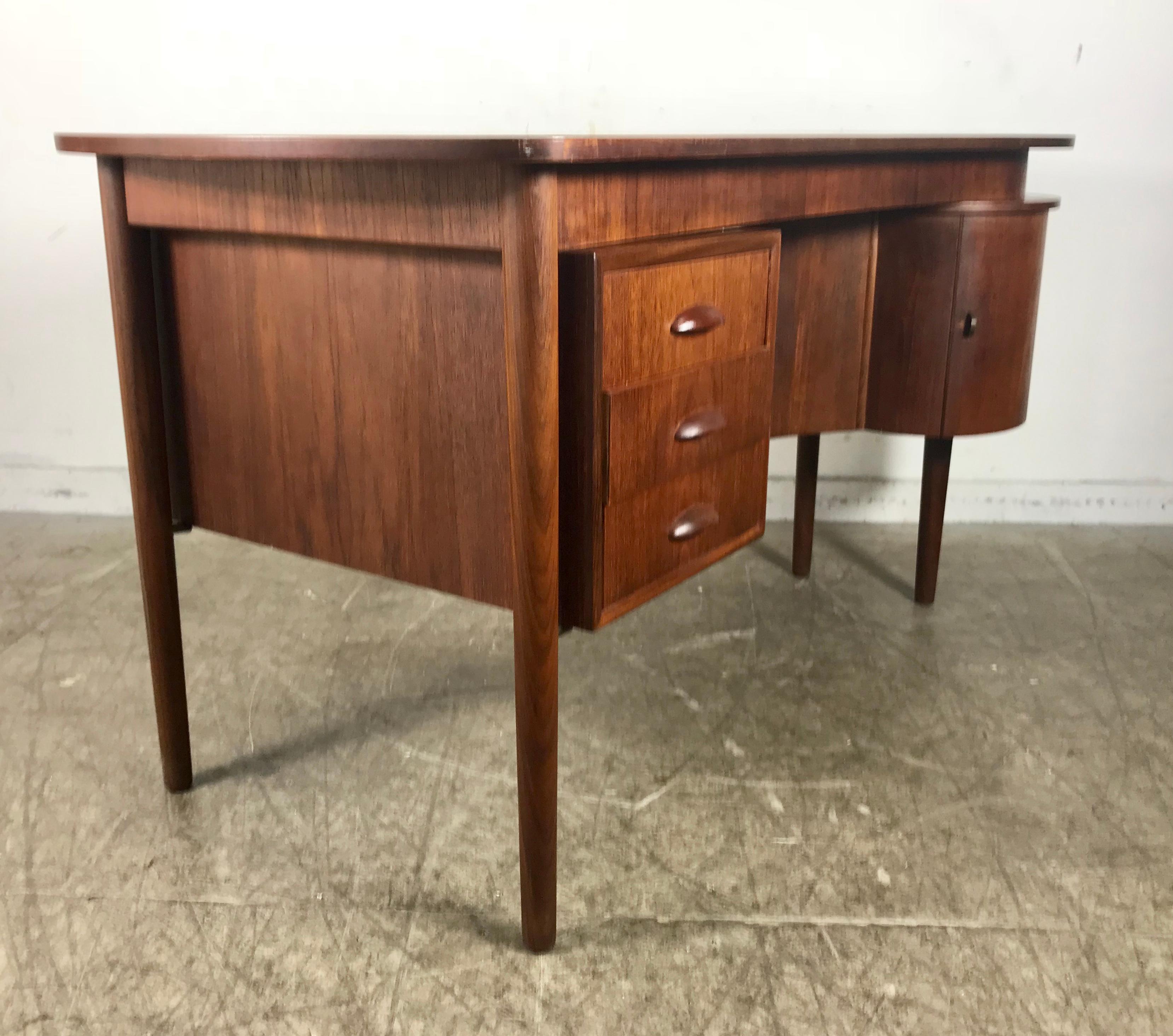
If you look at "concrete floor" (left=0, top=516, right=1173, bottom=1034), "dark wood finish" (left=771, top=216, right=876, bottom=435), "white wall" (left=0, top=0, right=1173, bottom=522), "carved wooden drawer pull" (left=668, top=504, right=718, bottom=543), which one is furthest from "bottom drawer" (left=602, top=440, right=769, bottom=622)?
"white wall" (left=0, top=0, right=1173, bottom=522)

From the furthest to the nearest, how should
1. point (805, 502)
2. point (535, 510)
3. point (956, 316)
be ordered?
point (805, 502)
point (956, 316)
point (535, 510)

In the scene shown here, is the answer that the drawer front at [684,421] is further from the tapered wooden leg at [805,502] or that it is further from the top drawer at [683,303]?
the tapered wooden leg at [805,502]

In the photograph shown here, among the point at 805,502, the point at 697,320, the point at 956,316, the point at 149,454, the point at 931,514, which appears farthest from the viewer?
the point at 805,502

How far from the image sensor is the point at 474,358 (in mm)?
1147

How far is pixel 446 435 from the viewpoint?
3.95 feet

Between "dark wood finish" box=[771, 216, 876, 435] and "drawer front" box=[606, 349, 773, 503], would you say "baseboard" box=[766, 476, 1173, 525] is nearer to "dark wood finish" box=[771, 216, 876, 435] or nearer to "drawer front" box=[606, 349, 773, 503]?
"dark wood finish" box=[771, 216, 876, 435]

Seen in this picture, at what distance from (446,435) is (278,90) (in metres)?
1.67

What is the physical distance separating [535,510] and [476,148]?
0.35 metres

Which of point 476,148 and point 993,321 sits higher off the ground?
point 476,148

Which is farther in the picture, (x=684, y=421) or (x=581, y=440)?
(x=684, y=421)

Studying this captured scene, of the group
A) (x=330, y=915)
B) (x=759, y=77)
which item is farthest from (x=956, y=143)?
(x=330, y=915)

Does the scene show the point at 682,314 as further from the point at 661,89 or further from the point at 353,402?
the point at 661,89

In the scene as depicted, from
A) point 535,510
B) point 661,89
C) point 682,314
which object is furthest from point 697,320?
point 661,89

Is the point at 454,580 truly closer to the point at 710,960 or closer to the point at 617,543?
the point at 617,543
